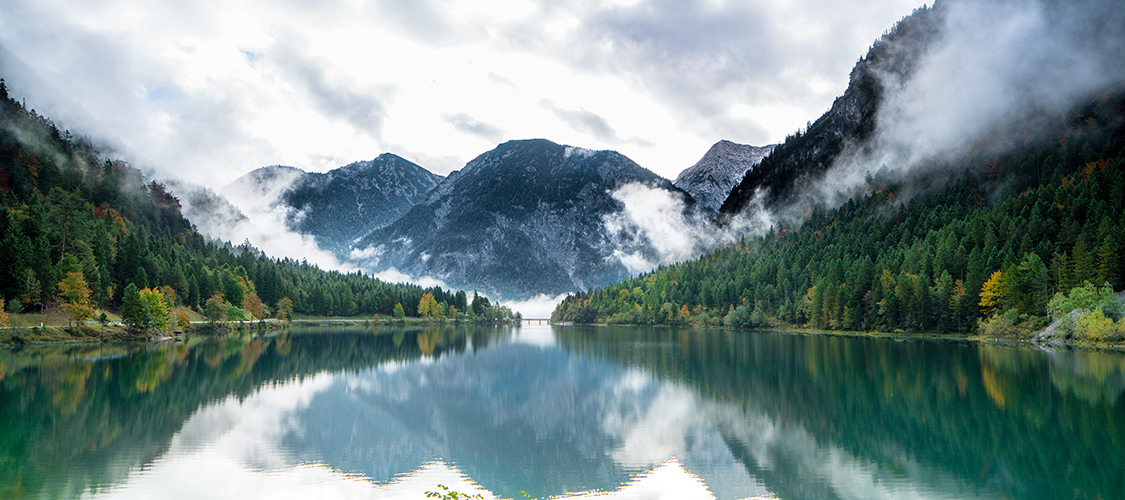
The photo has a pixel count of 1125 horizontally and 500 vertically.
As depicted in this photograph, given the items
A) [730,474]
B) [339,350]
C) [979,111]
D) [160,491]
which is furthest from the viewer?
[979,111]

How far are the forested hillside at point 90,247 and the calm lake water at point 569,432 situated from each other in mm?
28848

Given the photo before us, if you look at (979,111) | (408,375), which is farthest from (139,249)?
(979,111)

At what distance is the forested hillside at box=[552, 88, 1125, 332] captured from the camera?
90.2m

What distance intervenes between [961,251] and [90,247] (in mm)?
142770

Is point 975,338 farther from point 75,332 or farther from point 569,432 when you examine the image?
point 75,332

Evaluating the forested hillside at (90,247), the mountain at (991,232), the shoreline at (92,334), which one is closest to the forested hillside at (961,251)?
the mountain at (991,232)

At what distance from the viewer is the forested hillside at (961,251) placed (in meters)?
90.2

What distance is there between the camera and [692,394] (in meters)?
42.2

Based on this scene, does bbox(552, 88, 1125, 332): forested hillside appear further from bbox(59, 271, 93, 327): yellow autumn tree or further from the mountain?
bbox(59, 271, 93, 327): yellow autumn tree

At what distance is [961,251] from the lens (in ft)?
362

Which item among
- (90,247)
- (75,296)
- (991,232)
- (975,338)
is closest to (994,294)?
(975,338)

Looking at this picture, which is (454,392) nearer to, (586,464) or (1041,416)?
(586,464)

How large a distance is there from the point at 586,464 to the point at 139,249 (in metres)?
113

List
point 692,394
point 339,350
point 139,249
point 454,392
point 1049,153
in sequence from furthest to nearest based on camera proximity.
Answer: point 1049,153 → point 139,249 → point 339,350 → point 454,392 → point 692,394
